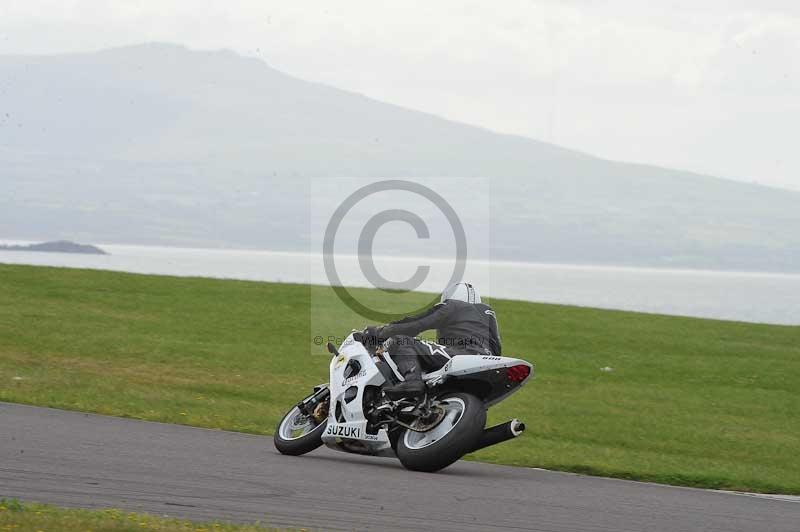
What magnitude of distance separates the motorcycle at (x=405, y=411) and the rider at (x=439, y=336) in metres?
0.10

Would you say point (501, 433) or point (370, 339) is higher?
point (370, 339)

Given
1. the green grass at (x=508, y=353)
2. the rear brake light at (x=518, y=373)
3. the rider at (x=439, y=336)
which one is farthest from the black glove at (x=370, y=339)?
the green grass at (x=508, y=353)

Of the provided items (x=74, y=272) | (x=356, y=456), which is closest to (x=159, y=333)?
(x=74, y=272)

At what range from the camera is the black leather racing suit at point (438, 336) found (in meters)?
12.1

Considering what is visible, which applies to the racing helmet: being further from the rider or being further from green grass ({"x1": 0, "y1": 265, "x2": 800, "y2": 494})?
green grass ({"x1": 0, "y1": 265, "x2": 800, "y2": 494})

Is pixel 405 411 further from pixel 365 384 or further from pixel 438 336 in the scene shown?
pixel 438 336

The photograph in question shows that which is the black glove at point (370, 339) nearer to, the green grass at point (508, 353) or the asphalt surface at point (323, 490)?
the asphalt surface at point (323, 490)

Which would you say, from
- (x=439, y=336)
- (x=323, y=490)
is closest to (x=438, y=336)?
(x=439, y=336)

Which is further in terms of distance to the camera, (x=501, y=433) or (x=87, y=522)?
(x=501, y=433)

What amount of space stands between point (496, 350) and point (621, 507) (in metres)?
2.78

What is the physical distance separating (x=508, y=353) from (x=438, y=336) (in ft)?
57.2

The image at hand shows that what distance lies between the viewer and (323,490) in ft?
33.0

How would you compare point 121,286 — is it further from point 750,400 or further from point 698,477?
point 698,477

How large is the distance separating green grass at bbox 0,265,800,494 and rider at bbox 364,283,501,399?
8.75 feet
